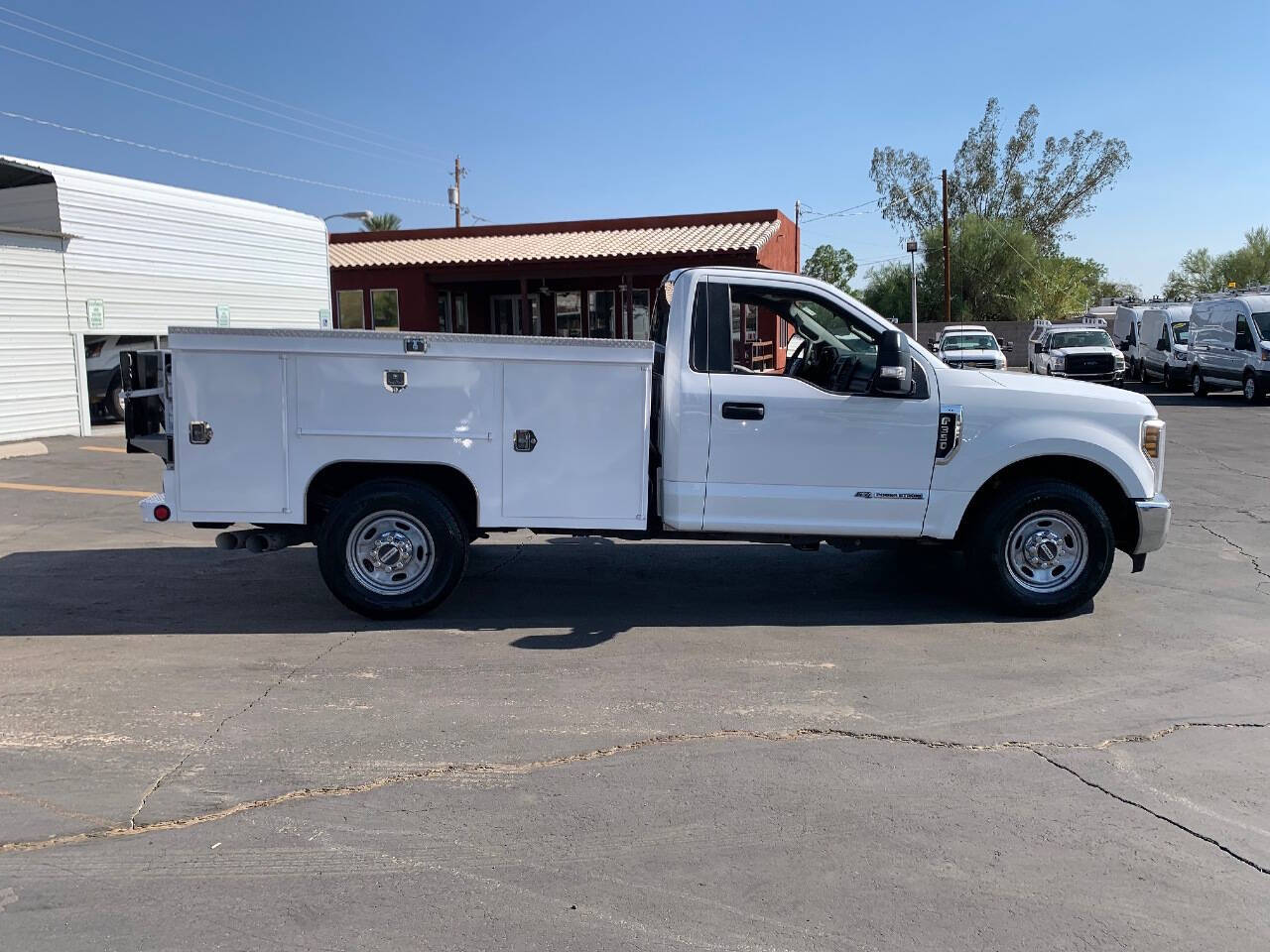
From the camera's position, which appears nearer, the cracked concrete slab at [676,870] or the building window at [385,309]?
the cracked concrete slab at [676,870]

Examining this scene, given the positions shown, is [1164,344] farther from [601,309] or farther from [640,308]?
[601,309]

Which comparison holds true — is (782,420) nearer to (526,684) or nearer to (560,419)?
(560,419)

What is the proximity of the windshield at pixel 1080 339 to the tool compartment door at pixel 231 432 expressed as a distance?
2800 centimetres

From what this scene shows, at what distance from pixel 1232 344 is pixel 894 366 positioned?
2277cm

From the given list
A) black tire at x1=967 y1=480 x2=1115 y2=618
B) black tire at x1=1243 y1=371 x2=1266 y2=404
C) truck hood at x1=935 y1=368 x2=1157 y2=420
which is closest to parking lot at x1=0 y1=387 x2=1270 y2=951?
black tire at x1=967 y1=480 x2=1115 y2=618

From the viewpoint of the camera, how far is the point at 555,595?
765 centimetres

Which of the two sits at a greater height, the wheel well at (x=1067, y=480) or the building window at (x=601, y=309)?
the building window at (x=601, y=309)

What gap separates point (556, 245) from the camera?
28.2 m

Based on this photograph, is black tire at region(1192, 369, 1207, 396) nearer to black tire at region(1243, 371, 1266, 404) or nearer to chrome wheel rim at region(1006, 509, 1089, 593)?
black tire at region(1243, 371, 1266, 404)

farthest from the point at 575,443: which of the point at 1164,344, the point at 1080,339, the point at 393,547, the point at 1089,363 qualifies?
the point at 1164,344

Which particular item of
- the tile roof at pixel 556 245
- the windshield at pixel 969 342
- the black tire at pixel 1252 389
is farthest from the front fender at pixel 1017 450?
the windshield at pixel 969 342

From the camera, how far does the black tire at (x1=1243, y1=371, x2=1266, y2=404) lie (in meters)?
24.2

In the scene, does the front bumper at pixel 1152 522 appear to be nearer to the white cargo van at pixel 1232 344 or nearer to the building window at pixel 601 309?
the white cargo van at pixel 1232 344

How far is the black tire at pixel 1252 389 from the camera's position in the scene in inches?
952
